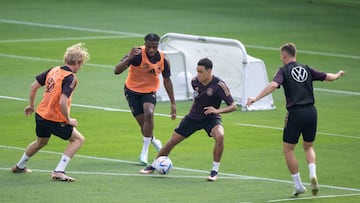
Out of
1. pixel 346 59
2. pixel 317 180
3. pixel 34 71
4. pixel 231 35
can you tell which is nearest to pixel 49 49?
pixel 34 71

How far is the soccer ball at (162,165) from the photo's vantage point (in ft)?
61.1

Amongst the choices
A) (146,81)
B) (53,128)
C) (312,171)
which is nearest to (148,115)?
(146,81)

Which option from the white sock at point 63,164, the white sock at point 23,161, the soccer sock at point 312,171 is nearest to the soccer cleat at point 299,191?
the soccer sock at point 312,171

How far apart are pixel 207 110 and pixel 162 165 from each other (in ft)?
3.78

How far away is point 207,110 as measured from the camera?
60.2ft

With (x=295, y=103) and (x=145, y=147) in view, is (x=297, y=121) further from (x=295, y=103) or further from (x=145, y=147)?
(x=145, y=147)

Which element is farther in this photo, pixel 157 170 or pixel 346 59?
pixel 346 59

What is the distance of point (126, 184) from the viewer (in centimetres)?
1794

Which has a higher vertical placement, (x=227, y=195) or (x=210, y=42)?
(x=210, y=42)

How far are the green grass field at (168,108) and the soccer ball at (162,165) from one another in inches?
4.9

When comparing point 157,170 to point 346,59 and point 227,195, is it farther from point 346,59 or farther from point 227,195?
point 346,59

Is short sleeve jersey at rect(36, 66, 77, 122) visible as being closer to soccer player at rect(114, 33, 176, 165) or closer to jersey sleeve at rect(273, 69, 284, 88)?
soccer player at rect(114, 33, 176, 165)

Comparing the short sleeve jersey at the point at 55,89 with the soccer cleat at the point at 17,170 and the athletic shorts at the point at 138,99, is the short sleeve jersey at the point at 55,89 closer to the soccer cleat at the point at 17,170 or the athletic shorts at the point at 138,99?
the soccer cleat at the point at 17,170

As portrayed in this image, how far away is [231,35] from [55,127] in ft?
67.0
